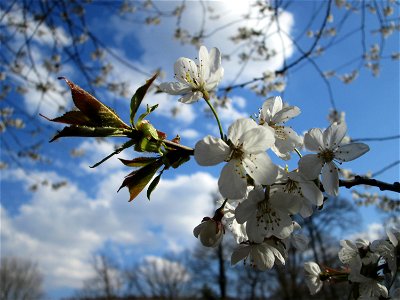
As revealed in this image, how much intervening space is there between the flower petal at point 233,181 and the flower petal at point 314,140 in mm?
191

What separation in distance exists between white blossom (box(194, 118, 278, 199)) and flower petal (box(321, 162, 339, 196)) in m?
0.17

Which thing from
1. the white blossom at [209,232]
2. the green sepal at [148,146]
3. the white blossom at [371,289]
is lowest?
the white blossom at [371,289]

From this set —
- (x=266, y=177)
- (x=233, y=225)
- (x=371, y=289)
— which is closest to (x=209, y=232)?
(x=233, y=225)

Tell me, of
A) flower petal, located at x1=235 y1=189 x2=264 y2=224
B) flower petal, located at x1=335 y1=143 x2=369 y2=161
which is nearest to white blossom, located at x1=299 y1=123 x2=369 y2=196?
flower petal, located at x1=335 y1=143 x2=369 y2=161

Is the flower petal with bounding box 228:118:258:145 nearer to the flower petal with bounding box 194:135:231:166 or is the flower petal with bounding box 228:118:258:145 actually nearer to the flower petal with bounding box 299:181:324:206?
the flower petal with bounding box 194:135:231:166

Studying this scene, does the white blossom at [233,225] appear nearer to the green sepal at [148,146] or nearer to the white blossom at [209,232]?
the white blossom at [209,232]

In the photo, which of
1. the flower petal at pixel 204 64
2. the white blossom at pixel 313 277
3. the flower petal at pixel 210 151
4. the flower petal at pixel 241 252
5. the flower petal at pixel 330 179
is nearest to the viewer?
the flower petal at pixel 210 151

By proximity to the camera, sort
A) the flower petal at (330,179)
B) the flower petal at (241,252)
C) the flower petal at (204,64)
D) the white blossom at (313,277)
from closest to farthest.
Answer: the flower petal at (330,179) < the flower petal at (241,252) < the flower petal at (204,64) < the white blossom at (313,277)

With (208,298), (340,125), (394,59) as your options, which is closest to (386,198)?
(394,59)

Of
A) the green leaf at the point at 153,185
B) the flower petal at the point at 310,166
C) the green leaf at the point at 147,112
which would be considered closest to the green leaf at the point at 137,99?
the green leaf at the point at 147,112

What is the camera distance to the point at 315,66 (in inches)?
124

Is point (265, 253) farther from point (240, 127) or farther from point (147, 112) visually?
point (147, 112)

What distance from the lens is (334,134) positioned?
93 centimetres

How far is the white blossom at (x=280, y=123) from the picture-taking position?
874mm
